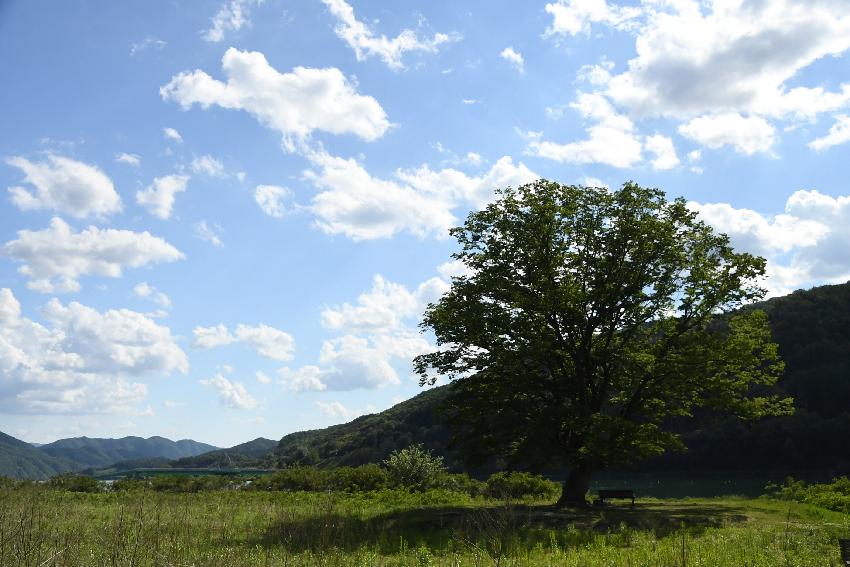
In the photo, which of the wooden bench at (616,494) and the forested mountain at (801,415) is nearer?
the wooden bench at (616,494)

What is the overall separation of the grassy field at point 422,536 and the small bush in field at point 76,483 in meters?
13.8

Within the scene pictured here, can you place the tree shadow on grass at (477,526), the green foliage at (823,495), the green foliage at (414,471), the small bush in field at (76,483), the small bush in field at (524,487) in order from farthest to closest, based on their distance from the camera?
the small bush in field at (76,483) → the green foliage at (414,471) → the small bush in field at (524,487) → the green foliage at (823,495) → the tree shadow on grass at (477,526)

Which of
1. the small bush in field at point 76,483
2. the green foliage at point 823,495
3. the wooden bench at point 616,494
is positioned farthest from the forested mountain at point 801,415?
the wooden bench at point 616,494

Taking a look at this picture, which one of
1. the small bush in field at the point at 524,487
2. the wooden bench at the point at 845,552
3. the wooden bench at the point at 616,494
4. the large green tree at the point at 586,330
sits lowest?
the small bush in field at the point at 524,487

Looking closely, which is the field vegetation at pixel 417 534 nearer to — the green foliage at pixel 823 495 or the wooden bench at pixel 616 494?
the wooden bench at pixel 616 494

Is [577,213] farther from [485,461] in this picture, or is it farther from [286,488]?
[286,488]

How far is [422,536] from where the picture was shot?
1809 centimetres

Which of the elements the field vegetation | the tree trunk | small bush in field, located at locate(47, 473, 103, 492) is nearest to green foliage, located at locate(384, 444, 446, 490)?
the field vegetation

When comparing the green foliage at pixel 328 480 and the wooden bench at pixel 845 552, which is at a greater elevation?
the wooden bench at pixel 845 552

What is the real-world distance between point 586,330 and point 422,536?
1210 centimetres

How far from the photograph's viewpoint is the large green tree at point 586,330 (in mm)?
24859

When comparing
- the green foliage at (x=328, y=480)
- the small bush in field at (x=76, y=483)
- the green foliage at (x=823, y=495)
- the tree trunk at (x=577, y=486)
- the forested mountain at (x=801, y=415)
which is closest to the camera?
the green foliage at (x=823, y=495)

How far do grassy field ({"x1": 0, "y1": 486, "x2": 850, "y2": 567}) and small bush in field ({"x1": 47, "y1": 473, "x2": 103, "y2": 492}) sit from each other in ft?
45.1

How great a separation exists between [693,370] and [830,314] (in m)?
73.5
